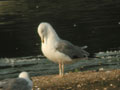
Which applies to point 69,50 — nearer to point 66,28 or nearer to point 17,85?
point 17,85

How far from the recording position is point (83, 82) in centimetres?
1274

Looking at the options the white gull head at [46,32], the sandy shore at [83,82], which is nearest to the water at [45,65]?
the sandy shore at [83,82]

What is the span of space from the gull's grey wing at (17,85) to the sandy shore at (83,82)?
2.02 m

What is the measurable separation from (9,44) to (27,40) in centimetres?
123

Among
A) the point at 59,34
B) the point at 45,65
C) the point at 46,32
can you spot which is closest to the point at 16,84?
the point at 46,32

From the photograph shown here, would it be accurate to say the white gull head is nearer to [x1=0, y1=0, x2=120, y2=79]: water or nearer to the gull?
the gull

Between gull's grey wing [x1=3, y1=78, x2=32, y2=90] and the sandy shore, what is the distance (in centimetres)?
202

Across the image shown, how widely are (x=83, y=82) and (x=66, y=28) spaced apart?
16.7 m

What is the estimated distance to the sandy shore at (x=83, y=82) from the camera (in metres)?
12.1

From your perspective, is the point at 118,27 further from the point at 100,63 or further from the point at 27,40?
the point at 100,63

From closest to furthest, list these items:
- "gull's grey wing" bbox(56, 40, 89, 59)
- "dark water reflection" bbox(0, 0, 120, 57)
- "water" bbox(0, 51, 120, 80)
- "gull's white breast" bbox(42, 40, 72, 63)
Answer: "gull's white breast" bbox(42, 40, 72, 63) < "gull's grey wing" bbox(56, 40, 89, 59) < "water" bbox(0, 51, 120, 80) < "dark water reflection" bbox(0, 0, 120, 57)

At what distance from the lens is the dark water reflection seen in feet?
77.5

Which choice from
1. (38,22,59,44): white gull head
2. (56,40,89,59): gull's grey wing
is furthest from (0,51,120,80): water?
(38,22,59,44): white gull head

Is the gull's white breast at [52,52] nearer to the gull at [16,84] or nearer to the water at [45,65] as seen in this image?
the gull at [16,84]
